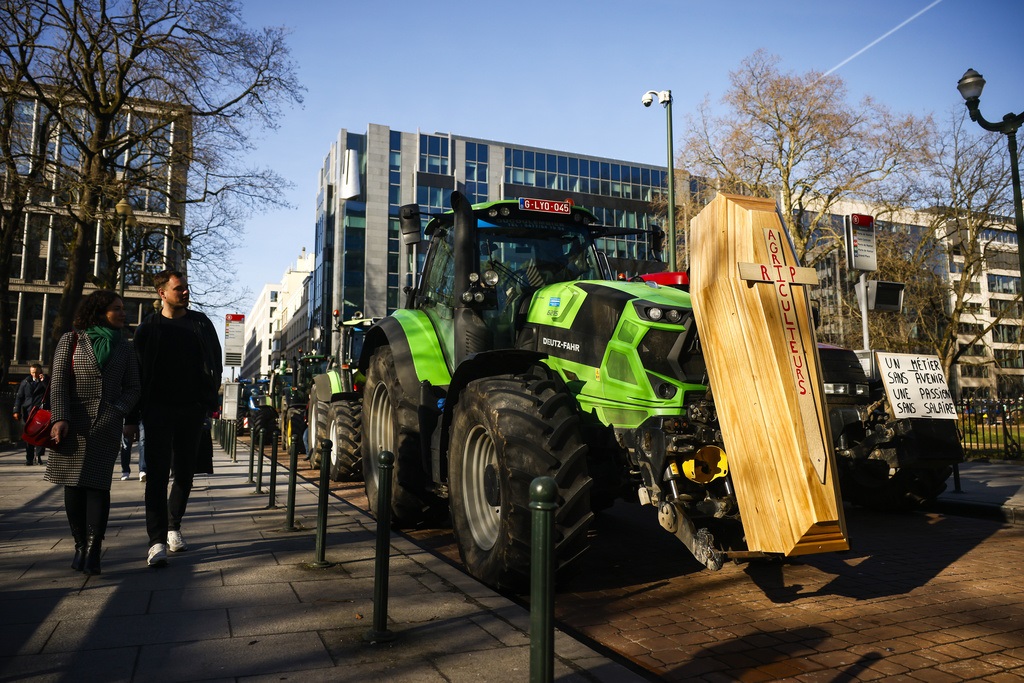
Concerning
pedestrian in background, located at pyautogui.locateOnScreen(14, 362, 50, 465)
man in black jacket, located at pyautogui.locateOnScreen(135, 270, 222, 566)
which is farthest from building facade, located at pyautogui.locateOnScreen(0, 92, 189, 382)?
man in black jacket, located at pyautogui.locateOnScreen(135, 270, 222, 566)

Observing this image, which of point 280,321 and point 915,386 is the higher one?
point 280,321

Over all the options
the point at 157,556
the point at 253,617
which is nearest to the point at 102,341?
the point at 157,556

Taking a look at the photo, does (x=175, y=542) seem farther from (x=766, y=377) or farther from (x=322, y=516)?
(x=766, y=377)

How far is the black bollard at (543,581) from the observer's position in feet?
8.35

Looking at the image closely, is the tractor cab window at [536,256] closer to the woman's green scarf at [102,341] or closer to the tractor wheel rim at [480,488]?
the tractor wheel rim at [480,488]

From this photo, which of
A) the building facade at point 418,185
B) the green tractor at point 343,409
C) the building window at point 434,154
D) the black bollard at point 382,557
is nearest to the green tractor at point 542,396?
the black bollard at point 382,557

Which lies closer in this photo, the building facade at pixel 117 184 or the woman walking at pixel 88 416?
the woman walking at pixel 88 416

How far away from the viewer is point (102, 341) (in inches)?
209

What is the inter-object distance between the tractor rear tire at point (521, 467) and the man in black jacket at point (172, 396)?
7.13 ft

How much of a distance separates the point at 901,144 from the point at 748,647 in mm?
26458

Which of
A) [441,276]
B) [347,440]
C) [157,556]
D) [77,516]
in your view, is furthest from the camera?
[347,440]

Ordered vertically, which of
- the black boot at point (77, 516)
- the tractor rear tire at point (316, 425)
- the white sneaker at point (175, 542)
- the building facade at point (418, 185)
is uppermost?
the building facade at point (418, 185)

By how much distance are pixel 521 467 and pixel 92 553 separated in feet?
9.88

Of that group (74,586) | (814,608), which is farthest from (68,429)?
(814,608)
